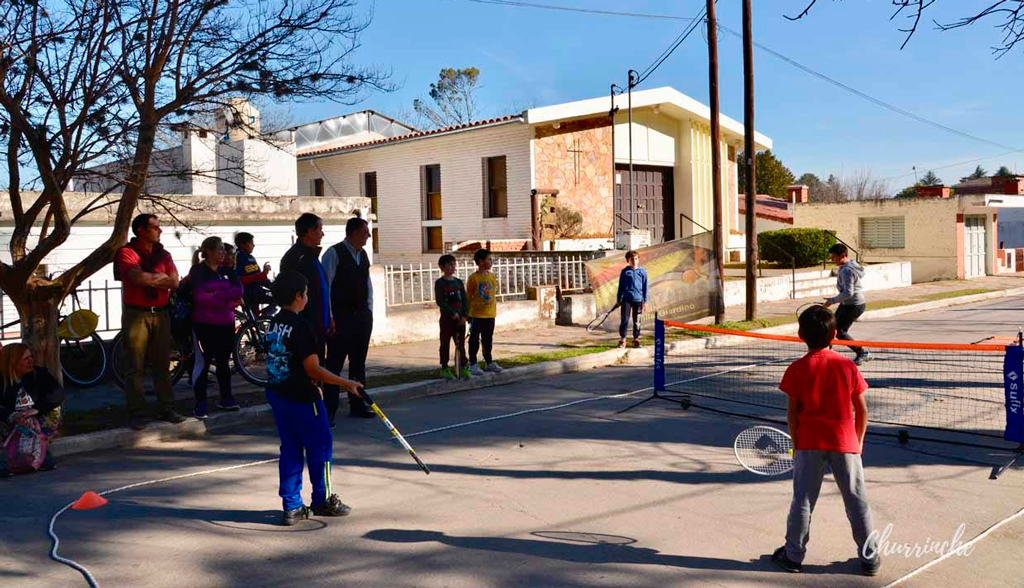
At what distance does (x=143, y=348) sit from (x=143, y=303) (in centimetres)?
41

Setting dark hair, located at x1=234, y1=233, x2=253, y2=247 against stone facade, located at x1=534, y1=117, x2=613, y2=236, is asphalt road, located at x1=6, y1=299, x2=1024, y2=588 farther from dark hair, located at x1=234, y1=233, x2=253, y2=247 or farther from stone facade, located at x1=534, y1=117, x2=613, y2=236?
stone facade, located at x1=534, y1=117, x2=613, y2=236

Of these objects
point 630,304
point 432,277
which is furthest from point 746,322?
point 432,277

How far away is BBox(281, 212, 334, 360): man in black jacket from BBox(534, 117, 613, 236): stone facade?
16453mm

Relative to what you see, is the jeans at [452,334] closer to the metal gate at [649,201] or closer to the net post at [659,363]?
the net post at [659,363]

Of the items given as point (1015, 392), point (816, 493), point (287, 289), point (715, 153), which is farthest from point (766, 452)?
point (715, 153)

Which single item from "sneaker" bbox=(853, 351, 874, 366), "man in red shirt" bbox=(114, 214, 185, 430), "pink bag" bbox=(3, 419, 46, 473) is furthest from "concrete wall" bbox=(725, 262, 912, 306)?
"pink bag" bbox=(3, 419, 46, 473)

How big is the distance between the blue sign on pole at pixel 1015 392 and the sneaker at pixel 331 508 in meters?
5.23

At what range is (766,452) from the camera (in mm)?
7062

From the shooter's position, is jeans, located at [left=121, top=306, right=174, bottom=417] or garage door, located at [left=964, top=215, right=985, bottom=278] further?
garage door, located at [left=964, top=215, right=985, bottom=278]

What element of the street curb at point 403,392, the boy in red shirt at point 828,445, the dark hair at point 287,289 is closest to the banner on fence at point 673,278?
the street curb at point 403,392

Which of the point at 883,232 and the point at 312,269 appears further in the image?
the point at 883,232

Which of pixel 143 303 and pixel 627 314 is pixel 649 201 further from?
pixel 143 303

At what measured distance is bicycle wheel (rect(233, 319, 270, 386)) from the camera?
35.5ft

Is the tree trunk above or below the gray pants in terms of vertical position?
above
